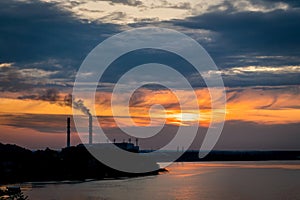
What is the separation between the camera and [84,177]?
2687 inches

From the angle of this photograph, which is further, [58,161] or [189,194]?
[58,161]

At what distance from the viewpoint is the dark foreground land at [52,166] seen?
64331 millimetres

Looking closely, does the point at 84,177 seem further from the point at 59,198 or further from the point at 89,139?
the point at 59,198

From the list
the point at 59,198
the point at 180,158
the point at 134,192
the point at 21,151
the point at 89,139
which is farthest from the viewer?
the point at 180,158

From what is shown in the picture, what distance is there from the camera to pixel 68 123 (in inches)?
3474

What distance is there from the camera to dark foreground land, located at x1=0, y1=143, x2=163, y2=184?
64.3 metres

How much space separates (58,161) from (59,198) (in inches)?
1225

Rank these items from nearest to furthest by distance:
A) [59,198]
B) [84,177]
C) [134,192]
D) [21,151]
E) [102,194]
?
[59,198] < [102,194] < [134,192] < [84,177] < [21,151]

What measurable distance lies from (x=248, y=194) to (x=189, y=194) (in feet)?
18.8

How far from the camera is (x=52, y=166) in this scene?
2766 inches

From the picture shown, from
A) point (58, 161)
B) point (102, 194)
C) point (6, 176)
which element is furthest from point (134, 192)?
point (58, 161)

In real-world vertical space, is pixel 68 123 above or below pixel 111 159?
above

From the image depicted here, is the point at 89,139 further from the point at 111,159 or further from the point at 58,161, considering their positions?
the point at 58,161

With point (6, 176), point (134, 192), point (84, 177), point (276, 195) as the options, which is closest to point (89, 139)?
point (84, 177)
